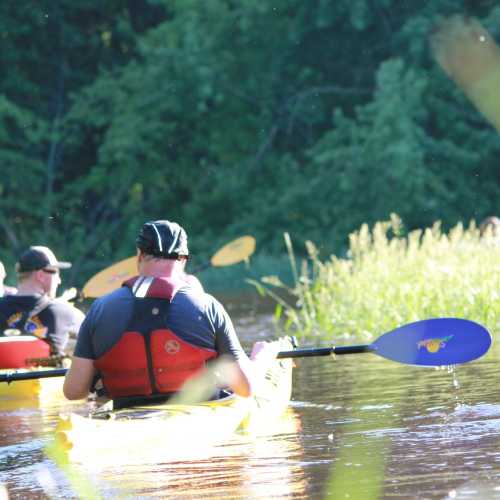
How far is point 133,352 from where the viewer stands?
6688 millimetres

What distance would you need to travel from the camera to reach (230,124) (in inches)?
1308

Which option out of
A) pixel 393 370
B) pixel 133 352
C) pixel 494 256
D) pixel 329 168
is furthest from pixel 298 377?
pixel 329 168

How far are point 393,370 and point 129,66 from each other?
23040 mm

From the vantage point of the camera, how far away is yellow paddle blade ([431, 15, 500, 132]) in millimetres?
27734

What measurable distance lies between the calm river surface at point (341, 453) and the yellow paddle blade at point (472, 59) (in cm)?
1873

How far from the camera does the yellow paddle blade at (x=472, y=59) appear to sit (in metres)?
27.7

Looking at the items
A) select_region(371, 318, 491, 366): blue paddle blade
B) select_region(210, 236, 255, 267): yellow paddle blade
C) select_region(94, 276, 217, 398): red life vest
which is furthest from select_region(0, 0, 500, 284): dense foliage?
select_region(94, 276, 217, 398): red life vest

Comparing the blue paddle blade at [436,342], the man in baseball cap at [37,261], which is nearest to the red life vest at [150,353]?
the blue paddle blade at [436,342]

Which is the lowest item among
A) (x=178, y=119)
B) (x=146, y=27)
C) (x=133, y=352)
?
(x=133, y=352)

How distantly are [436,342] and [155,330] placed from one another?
6.02 ft

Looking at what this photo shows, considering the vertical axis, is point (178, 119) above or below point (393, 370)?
above

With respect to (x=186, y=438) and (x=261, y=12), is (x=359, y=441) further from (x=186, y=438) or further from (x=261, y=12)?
(x=261, y=12)

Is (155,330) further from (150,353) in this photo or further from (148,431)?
(148,431)

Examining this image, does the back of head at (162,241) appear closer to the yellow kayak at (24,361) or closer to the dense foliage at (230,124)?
the yellow kayak at (24,361)
